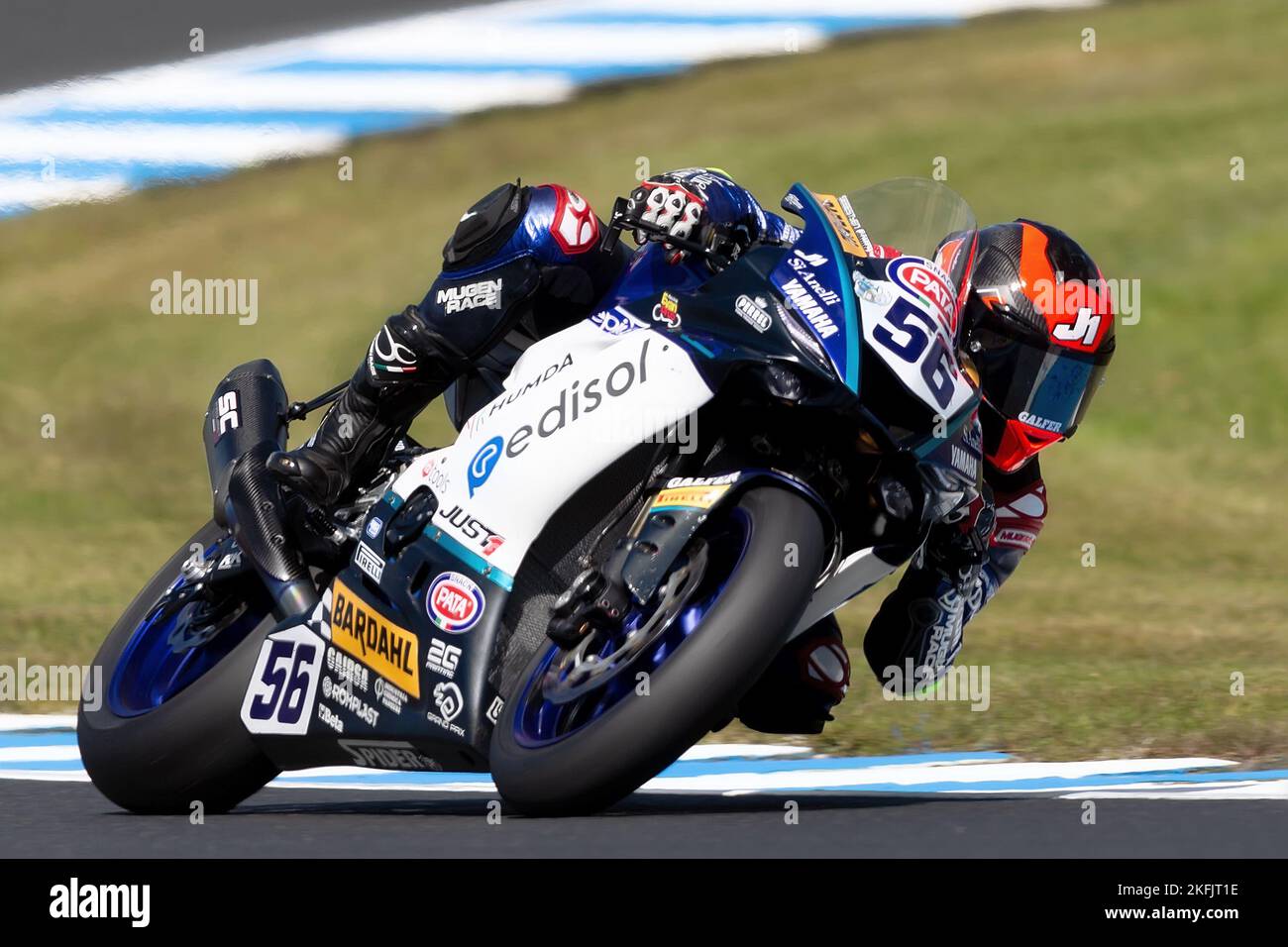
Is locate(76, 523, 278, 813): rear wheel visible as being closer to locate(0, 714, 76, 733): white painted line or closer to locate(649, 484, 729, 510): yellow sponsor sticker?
locate(649, 484, 729, 510): yellow sponsor sticker

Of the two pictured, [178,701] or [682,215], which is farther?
[178,701]

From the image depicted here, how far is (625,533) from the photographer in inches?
165

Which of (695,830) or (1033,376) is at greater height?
(1033,376)

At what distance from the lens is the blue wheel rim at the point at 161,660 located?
5.06 metres

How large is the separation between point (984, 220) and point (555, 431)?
13639 mm

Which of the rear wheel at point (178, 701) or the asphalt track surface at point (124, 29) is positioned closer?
the rear wheel at point (178, 701)

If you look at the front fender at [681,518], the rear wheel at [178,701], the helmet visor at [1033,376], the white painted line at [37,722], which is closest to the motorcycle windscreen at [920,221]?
the helmet visor at [1033,376]

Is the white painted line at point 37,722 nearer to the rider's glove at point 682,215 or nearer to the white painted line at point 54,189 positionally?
the rider's glove at point 682,215

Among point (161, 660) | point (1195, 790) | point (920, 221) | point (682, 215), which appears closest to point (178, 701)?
point (161, 660)

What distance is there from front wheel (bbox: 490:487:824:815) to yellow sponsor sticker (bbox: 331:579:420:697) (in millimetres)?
289

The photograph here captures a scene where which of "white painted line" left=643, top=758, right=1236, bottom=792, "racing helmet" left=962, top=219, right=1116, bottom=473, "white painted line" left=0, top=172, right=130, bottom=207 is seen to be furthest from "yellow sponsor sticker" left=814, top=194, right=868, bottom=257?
"white painted line" left=0, top=172, right=130, bottom=207

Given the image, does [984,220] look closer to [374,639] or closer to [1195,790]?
[1195,790]

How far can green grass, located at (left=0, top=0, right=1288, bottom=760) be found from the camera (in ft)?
28.3

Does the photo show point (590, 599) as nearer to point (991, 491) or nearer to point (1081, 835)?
point (1081, 835)
